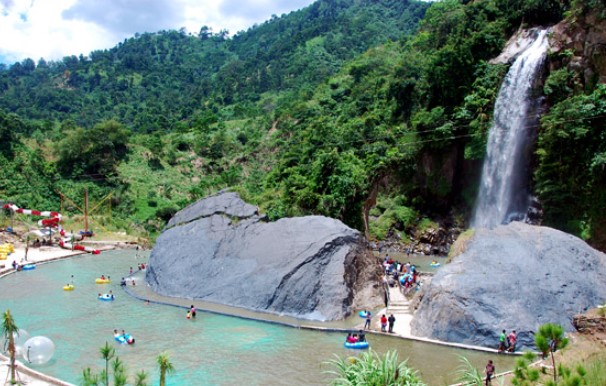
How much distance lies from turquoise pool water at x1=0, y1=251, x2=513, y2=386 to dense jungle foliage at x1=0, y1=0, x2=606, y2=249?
11.6 m

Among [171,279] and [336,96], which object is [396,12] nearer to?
[336,96]

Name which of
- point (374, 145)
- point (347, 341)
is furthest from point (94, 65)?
point (347, 341)

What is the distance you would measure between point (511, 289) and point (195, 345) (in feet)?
42.9

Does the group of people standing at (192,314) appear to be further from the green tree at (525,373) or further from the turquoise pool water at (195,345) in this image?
the green tree at (525,373)

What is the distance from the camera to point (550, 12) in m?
44.8

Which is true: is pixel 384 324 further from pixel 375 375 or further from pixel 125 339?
pixel 375 375

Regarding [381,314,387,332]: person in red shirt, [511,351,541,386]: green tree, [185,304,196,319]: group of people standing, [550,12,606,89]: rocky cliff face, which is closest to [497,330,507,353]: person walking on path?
[381,314,387,332]: person in red shirt

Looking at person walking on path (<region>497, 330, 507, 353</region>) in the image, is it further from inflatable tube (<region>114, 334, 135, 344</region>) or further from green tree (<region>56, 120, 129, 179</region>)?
green tree (<region>56, 120, 129, 179</region>)

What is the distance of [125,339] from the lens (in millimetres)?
22688

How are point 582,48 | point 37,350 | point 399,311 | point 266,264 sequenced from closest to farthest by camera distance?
point 37,350
point 399,311
point 266,264
point 582,48

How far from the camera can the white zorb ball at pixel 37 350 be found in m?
19.8

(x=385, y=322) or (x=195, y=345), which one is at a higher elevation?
(x=385, y=322)

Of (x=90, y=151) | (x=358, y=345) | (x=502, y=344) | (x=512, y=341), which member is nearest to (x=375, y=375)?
(x=358, y=345)

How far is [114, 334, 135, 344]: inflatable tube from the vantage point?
74.0 feet
